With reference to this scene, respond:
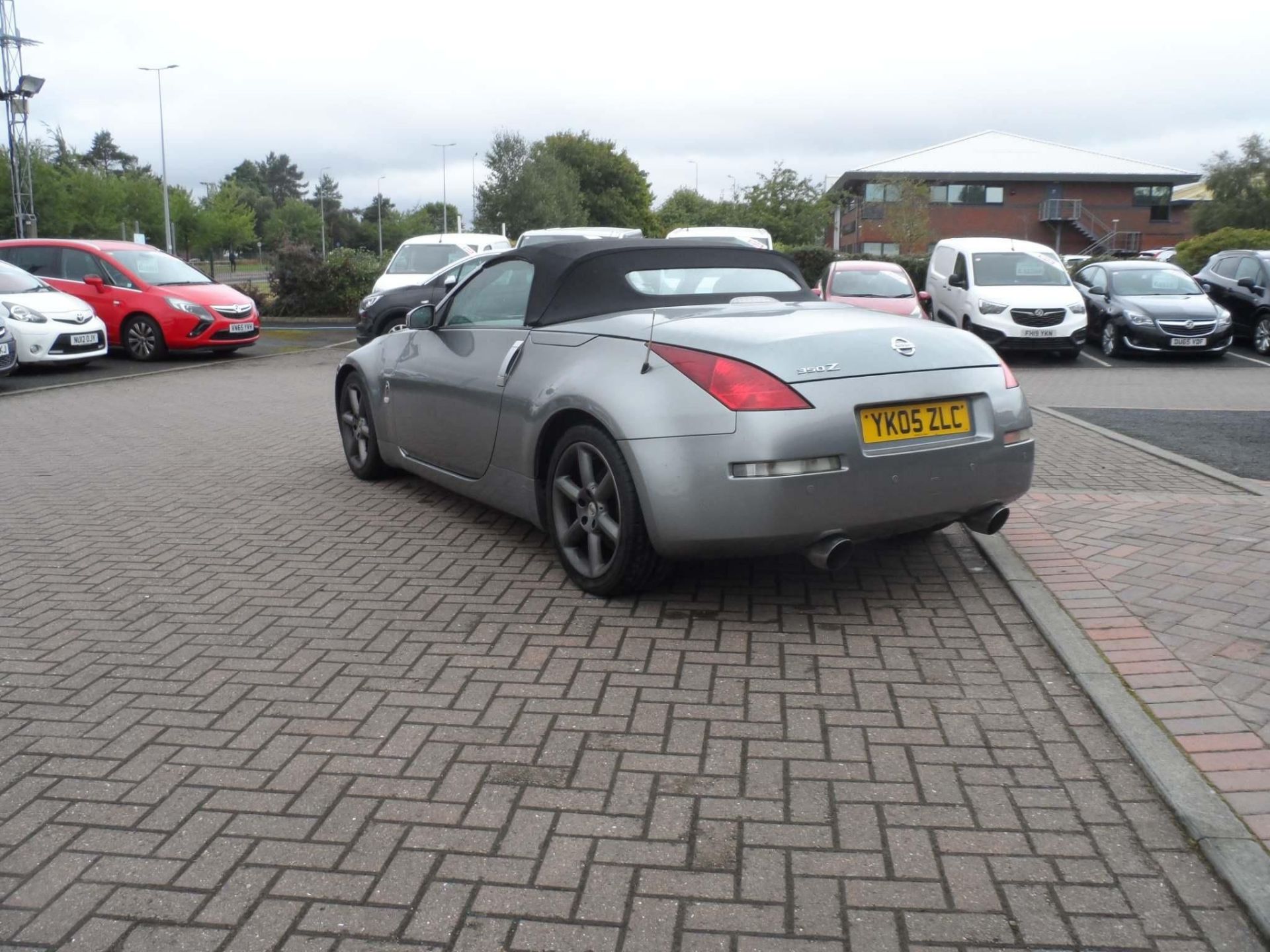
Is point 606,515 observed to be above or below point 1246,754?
above

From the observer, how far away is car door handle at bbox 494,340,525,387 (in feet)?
17.8

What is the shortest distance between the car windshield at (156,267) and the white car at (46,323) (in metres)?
1.65

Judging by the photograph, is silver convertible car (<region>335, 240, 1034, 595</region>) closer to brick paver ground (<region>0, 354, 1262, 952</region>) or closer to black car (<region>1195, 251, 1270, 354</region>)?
brick paver ground (<region>0, 354, 1262, 952</region>)

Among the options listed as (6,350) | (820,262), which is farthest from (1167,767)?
(820,262)

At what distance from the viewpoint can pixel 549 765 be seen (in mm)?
3373

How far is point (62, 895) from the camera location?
2.71 m

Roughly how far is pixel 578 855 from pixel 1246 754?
6.41ft

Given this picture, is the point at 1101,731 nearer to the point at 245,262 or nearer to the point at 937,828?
the point at 937,828

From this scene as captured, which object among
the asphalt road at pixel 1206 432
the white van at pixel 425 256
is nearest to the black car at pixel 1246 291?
the asphalt road at pixel 1206 432

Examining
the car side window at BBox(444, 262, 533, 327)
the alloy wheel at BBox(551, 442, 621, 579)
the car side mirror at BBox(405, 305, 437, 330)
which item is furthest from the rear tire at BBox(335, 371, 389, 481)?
the alloy wheel at BBox(551, 442, 621, 579)

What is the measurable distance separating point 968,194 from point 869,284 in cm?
5072

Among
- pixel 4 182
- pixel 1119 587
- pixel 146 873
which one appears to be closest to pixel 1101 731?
pixel 1119 587

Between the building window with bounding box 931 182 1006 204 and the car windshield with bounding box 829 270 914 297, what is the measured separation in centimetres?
4910

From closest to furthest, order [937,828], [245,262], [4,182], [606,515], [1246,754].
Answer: [937,828] < [1246,754] < [606,515] < [4,182] < [245,262]
